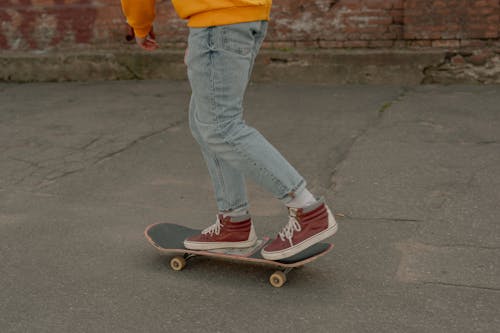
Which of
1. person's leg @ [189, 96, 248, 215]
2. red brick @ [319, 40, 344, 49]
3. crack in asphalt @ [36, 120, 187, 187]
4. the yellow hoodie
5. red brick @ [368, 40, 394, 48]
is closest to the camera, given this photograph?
the yellow hoodie

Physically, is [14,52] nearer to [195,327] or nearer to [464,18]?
[464,18]

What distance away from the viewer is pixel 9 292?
3.26m

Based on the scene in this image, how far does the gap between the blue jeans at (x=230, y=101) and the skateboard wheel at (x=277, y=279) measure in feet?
1.12

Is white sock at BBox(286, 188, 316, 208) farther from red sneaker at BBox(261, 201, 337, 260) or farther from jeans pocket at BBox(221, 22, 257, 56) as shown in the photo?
jeans pocket at BBox(221, 22, 257, 56)

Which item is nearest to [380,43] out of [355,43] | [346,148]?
[355,43]

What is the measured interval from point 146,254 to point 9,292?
28.1 inches

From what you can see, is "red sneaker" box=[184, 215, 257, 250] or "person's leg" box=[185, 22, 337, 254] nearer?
"person's leg" box=[185, 22, 337, 254]

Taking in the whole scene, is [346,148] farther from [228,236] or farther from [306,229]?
[306,229]

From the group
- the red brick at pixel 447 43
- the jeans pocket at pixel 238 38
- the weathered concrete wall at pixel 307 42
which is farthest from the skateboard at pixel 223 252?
the red brick at pixel 447 43

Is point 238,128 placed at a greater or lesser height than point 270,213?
greater

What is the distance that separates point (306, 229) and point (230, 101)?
0.65 m

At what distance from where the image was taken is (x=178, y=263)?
342 cm

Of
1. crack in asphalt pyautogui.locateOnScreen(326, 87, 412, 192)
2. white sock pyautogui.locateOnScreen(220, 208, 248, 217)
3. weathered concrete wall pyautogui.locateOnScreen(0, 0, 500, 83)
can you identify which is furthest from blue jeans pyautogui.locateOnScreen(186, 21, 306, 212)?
weathered concrete wall pyautogui.locateOnScreen(0, 0, 500, 83)

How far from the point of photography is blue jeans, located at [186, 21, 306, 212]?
2984 mm
